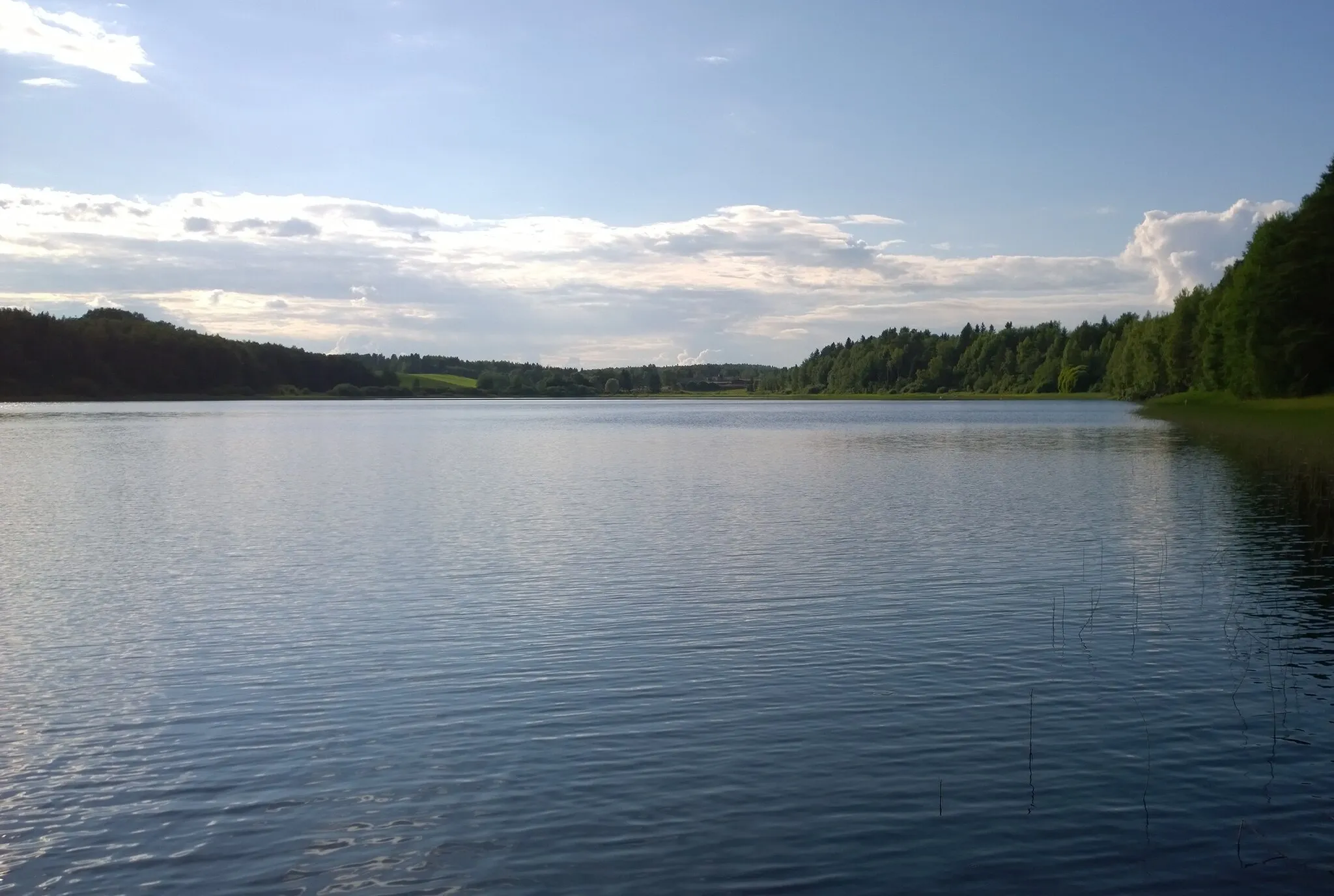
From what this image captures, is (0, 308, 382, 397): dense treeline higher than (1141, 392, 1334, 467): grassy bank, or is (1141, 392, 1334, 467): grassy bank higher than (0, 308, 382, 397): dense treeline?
(0, 308, 382, 397): dense treeline

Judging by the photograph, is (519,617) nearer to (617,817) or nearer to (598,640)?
(598,640)

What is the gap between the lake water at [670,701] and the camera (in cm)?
884

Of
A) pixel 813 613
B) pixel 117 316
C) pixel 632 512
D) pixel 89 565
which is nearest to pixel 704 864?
pixel 813 613

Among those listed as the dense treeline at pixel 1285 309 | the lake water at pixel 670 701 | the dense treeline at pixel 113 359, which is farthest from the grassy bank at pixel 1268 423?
the dense treeline at pixel 113 359

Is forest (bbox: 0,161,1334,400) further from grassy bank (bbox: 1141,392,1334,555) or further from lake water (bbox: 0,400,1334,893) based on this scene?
lake water (bbox: 0,400,1334,893)

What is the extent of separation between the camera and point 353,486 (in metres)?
39.5

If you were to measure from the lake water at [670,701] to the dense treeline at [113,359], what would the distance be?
143 meters

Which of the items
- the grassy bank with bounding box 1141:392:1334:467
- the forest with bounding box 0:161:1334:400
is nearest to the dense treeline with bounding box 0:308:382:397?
the forest with bounding box 0:161:1334:400

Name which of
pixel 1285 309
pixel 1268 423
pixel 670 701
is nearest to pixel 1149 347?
pixel 1285 309

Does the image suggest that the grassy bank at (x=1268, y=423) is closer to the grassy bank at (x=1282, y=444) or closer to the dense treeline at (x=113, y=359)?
the grassy bank at (x=1282, y=444)

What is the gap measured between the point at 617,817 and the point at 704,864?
3.94 ft

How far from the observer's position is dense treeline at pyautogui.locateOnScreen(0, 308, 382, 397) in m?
154

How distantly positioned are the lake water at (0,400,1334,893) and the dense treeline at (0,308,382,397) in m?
143

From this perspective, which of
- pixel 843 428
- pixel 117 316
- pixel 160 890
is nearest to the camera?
pixel 160 890
